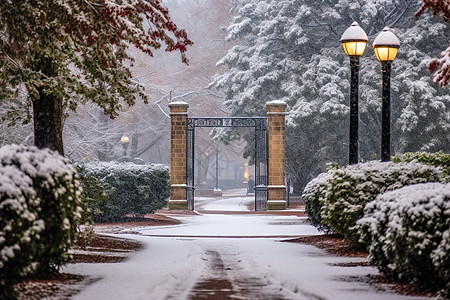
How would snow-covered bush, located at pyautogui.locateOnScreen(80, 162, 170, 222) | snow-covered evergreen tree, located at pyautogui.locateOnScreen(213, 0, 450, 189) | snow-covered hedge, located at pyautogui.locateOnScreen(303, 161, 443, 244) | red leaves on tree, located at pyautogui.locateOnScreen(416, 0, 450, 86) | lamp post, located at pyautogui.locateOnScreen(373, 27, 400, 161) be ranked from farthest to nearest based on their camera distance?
snow-covered evergreen tree, located at pyautogui.locateOnScreen(213, 0, 450, 189) → snow-covered bush, located at pyautogui.locateOnScreen(80, 162, 170, 222) → lamp post, located at pyautogui.locateOnScreen(373, 27, 400, 161) → snow-covered hedge, located at pyautogui.locateOnScreen(303, 161, 443, 244) → red leaves on tree, located at pyautogui.locateOnScreen(416, 0, 450, 86)

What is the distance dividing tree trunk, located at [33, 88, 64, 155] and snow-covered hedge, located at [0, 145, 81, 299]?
5.14m

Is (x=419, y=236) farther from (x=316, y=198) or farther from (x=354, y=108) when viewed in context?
(x=354, y=108)

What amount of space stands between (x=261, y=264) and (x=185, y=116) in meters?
19.6

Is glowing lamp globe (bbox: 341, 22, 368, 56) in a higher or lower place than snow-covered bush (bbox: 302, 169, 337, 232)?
higher

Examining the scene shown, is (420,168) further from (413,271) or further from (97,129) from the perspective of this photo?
(97,129)

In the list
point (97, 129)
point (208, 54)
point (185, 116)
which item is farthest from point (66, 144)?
point (208, 54)

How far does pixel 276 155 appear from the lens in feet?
102

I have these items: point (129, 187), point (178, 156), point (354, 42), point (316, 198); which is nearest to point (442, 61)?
point (354, 42)

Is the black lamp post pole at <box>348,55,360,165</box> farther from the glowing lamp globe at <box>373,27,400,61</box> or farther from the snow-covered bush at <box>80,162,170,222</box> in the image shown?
the snow-covered bush at <box>80,162,170,222</box>

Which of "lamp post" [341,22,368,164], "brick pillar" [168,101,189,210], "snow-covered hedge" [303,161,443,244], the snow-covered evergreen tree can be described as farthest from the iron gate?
"snow-covered hedge" [303,161,443,244]

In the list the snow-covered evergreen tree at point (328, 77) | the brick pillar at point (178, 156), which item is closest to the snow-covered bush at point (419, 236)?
the brick pillar at point (178, 156)

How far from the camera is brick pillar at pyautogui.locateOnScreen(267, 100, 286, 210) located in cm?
A: 3083

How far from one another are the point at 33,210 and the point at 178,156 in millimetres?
23035

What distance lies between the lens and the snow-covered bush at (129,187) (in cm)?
2372
